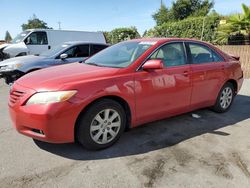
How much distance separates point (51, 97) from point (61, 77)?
45cm

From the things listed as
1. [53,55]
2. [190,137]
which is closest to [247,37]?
[53,55]

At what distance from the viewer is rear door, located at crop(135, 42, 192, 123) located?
4.03m

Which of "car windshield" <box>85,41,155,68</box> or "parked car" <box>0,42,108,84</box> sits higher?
"car windshield" <box>85,41,155,68</box>

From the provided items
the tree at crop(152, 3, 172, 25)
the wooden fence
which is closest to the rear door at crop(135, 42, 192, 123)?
the wooden fence

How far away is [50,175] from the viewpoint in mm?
3109

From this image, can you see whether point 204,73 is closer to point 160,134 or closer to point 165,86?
point 165,86

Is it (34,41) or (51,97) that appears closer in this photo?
(51,97)

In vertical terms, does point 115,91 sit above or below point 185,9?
below

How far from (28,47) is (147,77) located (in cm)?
1011

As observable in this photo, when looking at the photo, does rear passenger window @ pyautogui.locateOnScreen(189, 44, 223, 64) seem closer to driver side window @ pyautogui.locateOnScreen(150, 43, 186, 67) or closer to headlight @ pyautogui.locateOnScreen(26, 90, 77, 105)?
driver side window @ pyautogui.locateOnScreen(150, 43, 186, 67)

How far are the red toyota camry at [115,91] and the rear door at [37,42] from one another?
29.4 ft

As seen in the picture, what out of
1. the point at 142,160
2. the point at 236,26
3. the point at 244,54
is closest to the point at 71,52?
the point at 142,160

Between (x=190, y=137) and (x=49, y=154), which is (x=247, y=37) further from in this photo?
(x=49, y=154)

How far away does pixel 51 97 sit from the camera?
10.8 ft
